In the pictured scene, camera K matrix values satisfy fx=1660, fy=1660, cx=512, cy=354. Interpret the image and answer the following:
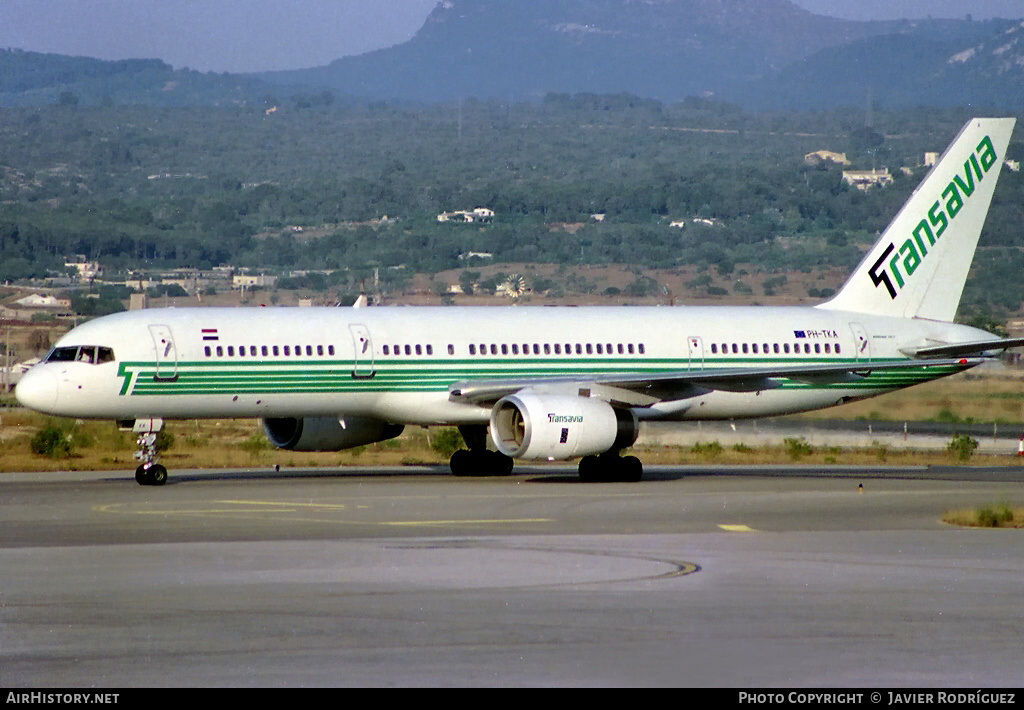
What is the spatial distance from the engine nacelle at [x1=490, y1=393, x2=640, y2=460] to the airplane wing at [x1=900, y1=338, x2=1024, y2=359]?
28.2ft

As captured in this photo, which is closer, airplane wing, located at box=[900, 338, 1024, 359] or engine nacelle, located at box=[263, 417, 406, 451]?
engine nacelle, located at box=[263, 417, 406, 451]

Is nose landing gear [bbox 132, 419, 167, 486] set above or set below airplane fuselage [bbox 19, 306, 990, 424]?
below

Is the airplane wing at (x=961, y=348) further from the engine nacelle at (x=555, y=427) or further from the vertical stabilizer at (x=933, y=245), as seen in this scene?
the engine nacelle at (x=555, y=427)

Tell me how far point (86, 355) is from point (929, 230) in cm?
2054

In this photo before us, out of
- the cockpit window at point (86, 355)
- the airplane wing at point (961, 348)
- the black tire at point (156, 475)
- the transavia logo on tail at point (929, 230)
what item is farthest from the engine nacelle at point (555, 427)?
the transavia logo on tail at point (929, 230)

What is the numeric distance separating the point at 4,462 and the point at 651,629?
29.3m

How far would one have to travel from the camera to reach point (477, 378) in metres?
35.3

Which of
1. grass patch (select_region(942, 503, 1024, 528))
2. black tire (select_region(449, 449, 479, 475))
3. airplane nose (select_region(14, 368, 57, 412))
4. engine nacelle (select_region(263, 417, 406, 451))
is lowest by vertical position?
black tire (select_region(449, 449, 479, 475))

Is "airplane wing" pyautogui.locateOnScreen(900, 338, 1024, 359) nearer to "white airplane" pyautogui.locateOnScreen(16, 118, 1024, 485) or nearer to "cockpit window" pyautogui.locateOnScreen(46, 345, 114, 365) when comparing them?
"white airplane" pyautogui.locateOnScreen(16, 118, 1024, 485)

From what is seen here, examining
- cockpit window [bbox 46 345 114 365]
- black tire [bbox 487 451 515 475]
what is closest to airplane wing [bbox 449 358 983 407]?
black tire [bbox 487 451 515 475]

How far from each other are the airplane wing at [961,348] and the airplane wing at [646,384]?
3.40 meters

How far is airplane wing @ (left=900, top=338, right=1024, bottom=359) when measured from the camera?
3650 cm

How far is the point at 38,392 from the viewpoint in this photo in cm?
3147

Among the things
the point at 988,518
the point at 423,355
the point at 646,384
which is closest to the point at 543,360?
the point at 646,384
